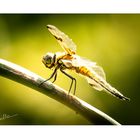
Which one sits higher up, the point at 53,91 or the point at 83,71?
the point at 83,71

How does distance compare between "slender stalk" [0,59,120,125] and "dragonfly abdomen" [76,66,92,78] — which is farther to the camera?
"dragonfly abdomen" [76,66,92,78]

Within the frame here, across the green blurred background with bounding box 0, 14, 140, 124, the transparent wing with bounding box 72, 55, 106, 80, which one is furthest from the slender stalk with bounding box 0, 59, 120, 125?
the transparent wing with bounding box 72, 55, 106, 80

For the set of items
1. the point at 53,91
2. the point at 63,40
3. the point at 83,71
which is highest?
the point at 63,40

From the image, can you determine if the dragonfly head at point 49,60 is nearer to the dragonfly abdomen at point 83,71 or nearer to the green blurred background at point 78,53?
the green blurred background at point 78,53

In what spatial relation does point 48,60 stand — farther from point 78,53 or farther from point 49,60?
point 78,53

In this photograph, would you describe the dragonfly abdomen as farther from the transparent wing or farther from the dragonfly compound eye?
the dragonfly compound eye

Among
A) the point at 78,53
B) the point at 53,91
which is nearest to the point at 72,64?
the point at 78,53

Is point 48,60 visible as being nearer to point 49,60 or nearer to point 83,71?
point 49,60
